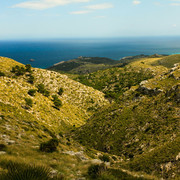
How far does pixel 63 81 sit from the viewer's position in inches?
3059

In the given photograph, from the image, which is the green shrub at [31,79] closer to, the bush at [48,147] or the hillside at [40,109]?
the hillside at [40,109]

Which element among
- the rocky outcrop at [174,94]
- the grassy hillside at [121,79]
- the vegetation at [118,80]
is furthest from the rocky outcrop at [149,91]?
the grassy hillside at [121,79]

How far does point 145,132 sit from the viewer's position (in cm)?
2978

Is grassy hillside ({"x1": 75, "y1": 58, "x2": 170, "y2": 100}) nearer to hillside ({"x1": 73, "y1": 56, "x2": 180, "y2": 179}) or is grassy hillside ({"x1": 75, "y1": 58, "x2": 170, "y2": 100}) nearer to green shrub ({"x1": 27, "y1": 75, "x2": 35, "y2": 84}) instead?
hillside ({"x1": 73, "y1": 56, "x2": 180, "y2": 179})

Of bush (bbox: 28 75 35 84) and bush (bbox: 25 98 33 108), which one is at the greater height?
bush (bbox: 28 75 35 84)

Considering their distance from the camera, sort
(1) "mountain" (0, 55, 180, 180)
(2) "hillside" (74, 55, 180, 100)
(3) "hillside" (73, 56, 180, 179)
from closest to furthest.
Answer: (1) "mountain" (0, 55, 180, 180) < (3) "hillside" (73, 56, 180, 179) < (2) "hillside" (74, 55, 180, 100)

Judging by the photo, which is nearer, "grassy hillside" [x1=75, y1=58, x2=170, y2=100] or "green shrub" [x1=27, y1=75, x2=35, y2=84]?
"green shrub" [x1=27, y1=75, x2=35, y2=84]

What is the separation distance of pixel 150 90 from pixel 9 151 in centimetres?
4332

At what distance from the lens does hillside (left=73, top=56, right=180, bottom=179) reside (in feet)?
58.2

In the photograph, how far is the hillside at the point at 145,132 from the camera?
17750 millimetres

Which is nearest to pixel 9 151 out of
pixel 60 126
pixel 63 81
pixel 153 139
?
→ pixel 153 139

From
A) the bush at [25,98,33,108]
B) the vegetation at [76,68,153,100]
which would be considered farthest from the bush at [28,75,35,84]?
the vegetation at [76,68,153,100]

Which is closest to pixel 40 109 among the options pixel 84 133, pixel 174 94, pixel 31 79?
pixel 84 133

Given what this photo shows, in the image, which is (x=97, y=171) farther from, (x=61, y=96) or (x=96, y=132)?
(x=61, y=96)
